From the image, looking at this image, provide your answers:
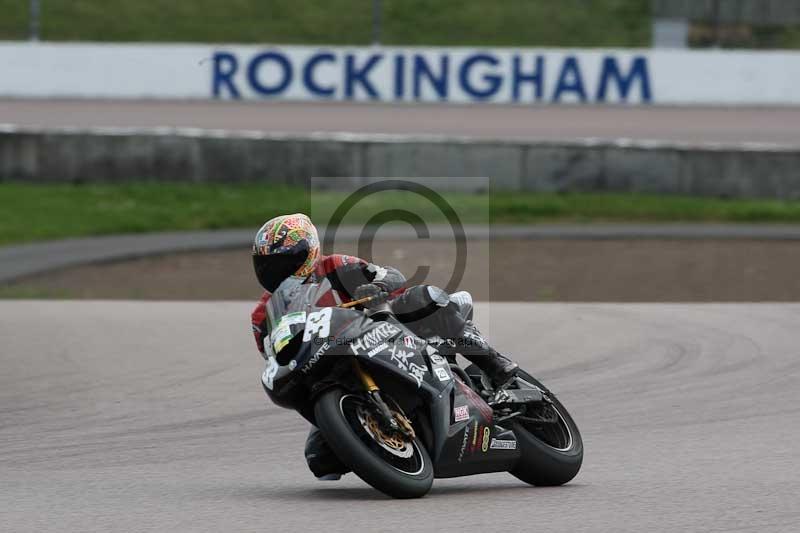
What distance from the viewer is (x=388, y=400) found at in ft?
17.5

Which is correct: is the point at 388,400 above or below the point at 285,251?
below

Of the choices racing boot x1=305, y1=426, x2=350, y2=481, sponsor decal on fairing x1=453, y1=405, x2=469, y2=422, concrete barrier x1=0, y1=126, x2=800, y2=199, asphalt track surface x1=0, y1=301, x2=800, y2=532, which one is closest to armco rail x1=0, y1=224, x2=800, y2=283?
concrete barrier x1=0, y1=126, x2=800, y2=199

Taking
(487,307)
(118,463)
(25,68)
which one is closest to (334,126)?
(25,68)

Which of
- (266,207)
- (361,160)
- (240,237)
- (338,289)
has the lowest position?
(240,237)

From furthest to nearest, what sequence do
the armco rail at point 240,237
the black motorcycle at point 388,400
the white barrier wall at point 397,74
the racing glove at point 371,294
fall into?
the white barrier wall at point 397,74 → the armco rail at point 240,237 → the racing glove at point 371,294 → the black motorcycle at point 388,400

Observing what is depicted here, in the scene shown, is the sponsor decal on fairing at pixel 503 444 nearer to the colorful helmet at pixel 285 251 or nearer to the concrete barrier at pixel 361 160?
the colorful helmet at pixel 285 251

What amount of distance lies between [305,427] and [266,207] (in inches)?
441

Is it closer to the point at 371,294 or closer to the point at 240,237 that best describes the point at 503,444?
the point at 371,294

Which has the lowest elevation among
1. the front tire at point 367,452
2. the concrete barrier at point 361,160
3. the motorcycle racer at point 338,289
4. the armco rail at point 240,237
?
the armco rail at point 240,237

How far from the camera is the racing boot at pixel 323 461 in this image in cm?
556

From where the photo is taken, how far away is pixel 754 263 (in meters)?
15.0

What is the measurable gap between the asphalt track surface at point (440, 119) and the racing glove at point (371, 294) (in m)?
16.9

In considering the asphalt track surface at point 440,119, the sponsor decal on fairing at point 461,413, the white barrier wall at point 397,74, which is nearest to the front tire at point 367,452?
the sponsor decal on fairing at point 461,413

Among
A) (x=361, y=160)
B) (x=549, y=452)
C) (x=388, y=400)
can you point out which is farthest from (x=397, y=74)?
(x=388, y=400)
